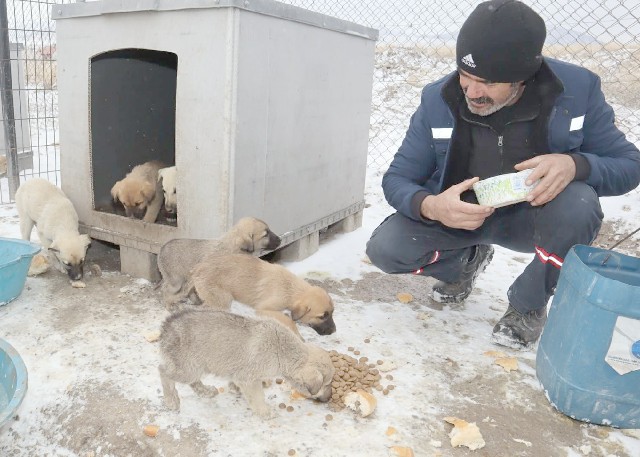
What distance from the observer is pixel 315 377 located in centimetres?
244

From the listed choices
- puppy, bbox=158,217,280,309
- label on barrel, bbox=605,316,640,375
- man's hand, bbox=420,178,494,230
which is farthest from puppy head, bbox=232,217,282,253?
label on barrel, bbox=605,316,640,375

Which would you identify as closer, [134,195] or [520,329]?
[520,329]

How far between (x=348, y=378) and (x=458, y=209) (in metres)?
1.04

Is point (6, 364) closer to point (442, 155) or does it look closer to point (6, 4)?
point (442, 155)

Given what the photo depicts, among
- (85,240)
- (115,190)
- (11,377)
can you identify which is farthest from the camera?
(115,190)

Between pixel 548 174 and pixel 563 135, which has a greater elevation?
pixel 563 135

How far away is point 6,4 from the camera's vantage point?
549 cm

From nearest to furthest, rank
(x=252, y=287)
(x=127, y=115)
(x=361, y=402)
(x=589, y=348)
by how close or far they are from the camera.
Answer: (x=589, y=348)
(x=361, y=402)
(x=252, y=287)
(x=127, y=115)

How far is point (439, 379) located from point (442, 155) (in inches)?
52.4

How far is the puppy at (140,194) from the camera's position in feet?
14.4

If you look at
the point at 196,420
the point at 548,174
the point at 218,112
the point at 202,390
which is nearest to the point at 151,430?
the point at 196,420

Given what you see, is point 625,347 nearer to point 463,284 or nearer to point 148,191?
point 463,284

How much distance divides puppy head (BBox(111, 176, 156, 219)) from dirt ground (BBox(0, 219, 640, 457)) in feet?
3.60

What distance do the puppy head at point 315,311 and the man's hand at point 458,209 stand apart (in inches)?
32.1
